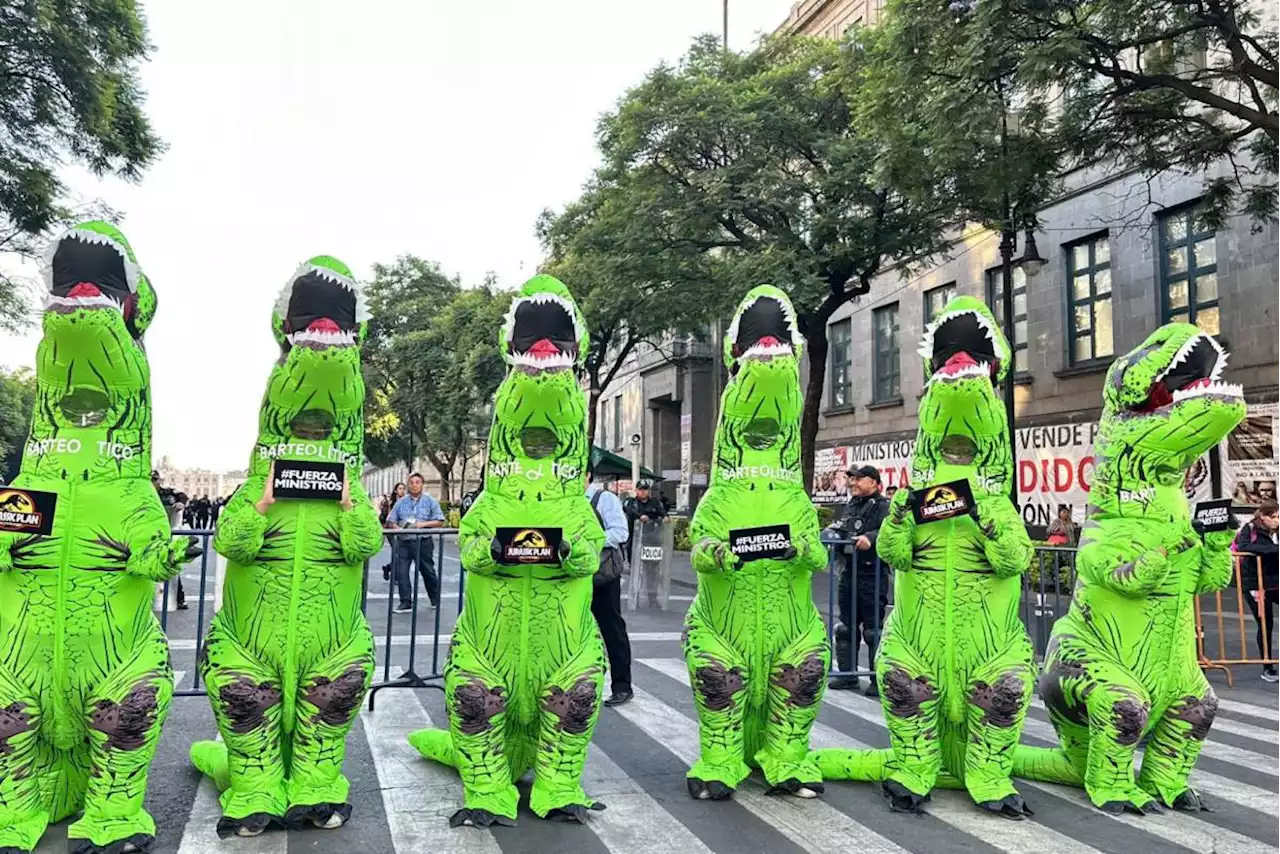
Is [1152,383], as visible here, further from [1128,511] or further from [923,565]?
[923,565]

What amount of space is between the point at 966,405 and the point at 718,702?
1.85 meters

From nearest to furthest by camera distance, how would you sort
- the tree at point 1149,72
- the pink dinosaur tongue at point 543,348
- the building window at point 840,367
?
the pink dinosaur tongue at point 543,348
the tree at point 1149,72
the building window at point 840,367

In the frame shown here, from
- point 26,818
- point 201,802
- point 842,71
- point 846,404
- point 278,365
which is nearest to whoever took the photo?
point 26,818

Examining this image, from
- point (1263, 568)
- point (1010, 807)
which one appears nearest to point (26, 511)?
point (1010, 807)

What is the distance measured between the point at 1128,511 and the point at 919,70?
8.73 meters

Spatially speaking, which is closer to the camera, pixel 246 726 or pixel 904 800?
pixel 246 726

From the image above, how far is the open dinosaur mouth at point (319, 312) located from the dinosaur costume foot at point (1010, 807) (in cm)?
359

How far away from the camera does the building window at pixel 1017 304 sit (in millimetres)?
20266

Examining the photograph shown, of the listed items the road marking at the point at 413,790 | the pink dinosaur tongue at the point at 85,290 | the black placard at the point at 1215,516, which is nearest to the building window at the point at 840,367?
the road marking at the point at 413,790

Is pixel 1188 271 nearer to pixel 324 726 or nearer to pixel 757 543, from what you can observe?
pixel 757 543

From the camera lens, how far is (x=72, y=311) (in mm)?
3613

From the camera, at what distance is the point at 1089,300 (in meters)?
18.8

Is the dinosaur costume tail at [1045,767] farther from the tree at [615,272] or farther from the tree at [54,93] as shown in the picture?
the tree at [54,93]

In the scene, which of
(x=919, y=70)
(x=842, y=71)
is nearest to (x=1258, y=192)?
(x=919, y=70)
